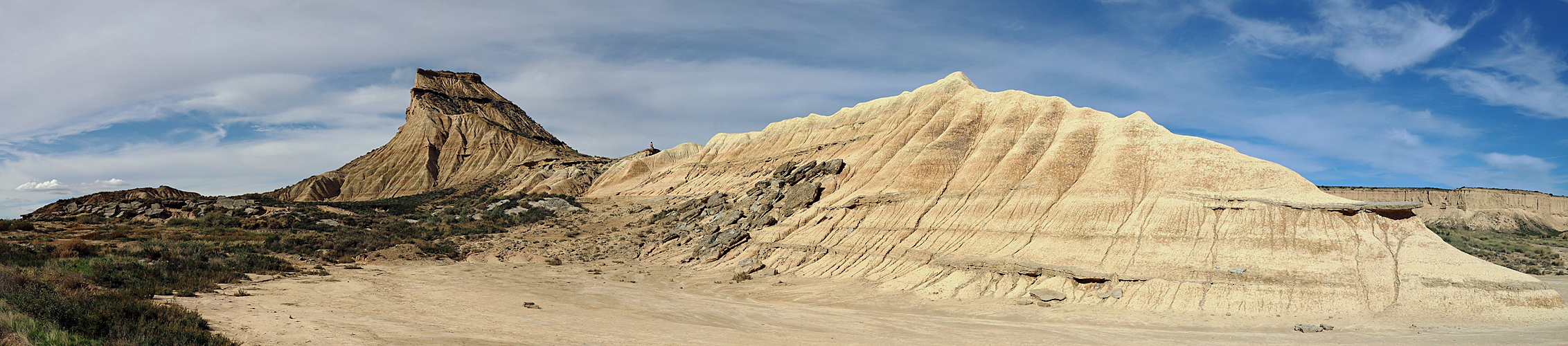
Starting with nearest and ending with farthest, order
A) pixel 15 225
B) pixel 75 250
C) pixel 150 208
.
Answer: pixel 75 250 → pixel 15 225 → pixel 150 208

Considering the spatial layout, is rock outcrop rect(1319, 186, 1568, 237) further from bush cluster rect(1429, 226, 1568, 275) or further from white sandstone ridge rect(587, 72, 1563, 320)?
white sandstone ridge rect(587, 72, 1563, 320)

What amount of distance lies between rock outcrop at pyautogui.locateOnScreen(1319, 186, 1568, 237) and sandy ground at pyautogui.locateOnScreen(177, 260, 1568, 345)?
71.2 m

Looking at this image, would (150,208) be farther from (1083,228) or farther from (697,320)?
(1083,228)

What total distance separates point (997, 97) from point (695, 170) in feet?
88.9

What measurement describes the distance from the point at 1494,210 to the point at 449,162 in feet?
402

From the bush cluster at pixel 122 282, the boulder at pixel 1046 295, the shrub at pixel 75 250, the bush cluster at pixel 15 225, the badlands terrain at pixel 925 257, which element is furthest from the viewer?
the bush cluster at pixel 15 225

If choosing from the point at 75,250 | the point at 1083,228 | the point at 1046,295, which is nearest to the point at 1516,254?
the point at 1083,228

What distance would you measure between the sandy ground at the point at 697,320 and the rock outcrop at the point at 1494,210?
234 ft

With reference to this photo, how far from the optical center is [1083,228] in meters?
22.8

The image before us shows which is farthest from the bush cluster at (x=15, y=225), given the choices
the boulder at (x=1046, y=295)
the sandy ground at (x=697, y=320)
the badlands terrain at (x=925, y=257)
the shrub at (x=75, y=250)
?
the boulder at (x=1046, y=295)

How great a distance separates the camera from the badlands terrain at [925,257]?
50.7 ft

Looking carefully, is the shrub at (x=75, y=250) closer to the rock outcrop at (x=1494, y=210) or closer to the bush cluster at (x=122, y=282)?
the bush cluster at (x=122, y=282)

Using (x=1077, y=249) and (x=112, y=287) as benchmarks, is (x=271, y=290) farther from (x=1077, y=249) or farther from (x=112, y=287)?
(x=1077, y=249)

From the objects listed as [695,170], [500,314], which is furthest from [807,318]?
[695,170]
